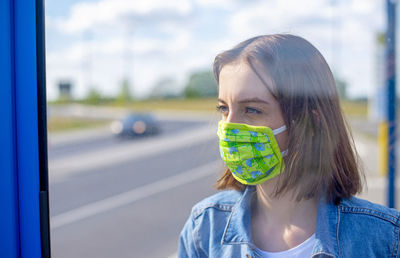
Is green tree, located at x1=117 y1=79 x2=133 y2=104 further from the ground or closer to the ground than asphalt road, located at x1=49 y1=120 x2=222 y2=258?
further from the ground

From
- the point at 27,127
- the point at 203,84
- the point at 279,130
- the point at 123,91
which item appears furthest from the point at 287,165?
the point at 123,91

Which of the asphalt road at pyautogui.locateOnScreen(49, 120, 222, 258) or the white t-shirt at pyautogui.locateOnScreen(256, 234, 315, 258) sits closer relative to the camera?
the white t-shirt at pyautogui.locateOnScreen(256, 234, 315, 258)

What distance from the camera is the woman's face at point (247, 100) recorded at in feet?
4.02

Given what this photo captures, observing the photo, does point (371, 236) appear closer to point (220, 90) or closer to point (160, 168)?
point (220, 90)

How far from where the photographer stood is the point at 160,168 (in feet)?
30.2

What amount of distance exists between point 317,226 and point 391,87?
6.46 ft

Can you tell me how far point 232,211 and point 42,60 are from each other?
0.75 meters

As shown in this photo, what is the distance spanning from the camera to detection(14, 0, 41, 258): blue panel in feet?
4.39

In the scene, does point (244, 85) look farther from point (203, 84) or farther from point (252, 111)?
point (203, 84)

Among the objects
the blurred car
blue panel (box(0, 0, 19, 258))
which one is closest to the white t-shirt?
blue panel (box(0, 0, 19, 258))

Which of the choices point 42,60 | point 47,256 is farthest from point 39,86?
point 47,256

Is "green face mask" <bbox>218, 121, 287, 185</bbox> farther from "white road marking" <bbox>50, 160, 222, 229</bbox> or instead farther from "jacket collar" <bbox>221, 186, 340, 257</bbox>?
"white road marking" <bbox>50, 160, 222, 229</bbox>

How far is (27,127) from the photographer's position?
53.1 inches

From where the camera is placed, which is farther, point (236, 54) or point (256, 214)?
point (256, 214)
